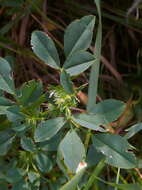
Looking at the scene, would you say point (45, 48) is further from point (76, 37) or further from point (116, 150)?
point (116, 150)

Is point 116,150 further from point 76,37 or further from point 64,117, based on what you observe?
point 76,37

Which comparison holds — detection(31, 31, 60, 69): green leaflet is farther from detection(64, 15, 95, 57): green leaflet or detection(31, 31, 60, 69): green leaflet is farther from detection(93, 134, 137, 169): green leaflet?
detection(93, 134, 137, 169): green leaflet

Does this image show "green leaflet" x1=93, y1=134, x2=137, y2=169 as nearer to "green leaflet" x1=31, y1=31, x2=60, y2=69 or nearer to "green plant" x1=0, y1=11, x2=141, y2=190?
"green plant" x1=0, y1=11, x2=141, y2=190

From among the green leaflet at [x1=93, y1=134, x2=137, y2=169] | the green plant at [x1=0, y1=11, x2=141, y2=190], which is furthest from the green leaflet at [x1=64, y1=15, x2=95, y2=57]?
the green leaflet at [x1=93, y1=134, x2=137, y2=169]

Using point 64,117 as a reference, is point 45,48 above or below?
above

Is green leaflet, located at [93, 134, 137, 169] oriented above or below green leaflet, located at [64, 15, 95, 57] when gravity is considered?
below

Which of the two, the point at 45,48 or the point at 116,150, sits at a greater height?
the point at 45,48

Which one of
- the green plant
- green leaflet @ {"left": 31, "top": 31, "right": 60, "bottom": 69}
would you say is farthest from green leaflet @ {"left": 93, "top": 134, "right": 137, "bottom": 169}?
green leaflet @ {"left": 31, "top": 31, "right": 60, "bottom": 69}

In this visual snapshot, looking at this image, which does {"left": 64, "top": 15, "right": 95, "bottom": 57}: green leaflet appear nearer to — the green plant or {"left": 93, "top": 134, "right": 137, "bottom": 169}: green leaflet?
the green plant

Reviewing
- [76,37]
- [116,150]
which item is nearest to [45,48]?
[76,37]

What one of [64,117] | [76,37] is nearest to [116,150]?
A: [64,117]

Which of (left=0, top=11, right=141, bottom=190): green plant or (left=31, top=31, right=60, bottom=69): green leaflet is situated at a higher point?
(left=31, top=31, right=60, bottom=69): green leaflet

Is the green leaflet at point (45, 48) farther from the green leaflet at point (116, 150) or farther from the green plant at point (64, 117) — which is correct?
the green leaflet at point (116, 150)
